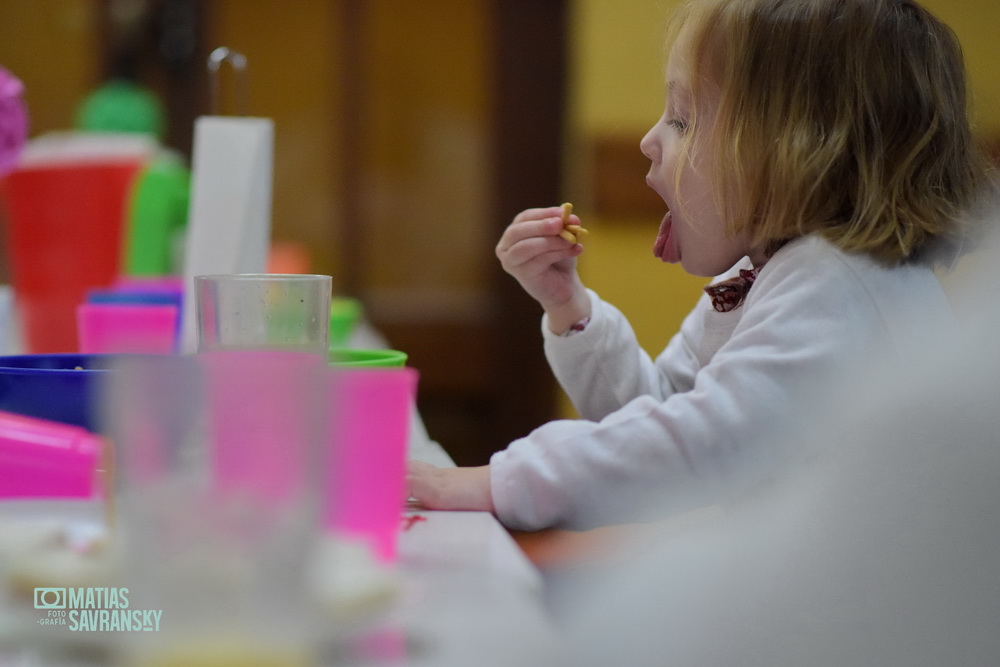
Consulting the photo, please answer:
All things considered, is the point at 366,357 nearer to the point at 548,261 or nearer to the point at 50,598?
the point at 548,261

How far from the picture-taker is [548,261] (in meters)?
0.77

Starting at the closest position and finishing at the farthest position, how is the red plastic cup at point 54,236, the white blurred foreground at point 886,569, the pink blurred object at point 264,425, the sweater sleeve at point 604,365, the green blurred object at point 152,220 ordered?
the pink blurred object at point 264,425, the white blurred foreground at point 886,569, the sweater sleeve at point 604,365, the red plastic cup at point 54,236, the green blurred object at point 152,220

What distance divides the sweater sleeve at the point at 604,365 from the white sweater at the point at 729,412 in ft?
0.70

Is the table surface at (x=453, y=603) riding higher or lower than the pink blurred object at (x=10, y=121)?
lower

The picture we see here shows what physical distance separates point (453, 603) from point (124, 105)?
103 inches

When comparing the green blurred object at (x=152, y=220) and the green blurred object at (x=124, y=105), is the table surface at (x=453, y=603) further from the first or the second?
the green blurred object at (x=124, y=105)

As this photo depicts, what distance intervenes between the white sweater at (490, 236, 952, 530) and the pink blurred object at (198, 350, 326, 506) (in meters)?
0.24

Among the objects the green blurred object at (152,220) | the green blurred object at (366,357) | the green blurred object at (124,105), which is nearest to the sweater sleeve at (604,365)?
the green blurred object at (366,357)

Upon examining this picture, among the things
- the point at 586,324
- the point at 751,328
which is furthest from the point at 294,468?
the point at 586,324

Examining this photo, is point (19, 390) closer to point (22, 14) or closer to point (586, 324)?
point (586, 324)

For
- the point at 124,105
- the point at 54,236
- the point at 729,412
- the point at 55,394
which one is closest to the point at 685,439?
the point at 729,412

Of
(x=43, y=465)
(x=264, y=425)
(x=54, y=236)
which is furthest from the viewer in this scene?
(x=54, y=236)

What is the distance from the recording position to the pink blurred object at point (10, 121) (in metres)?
0.89

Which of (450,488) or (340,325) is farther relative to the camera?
(340,325)
